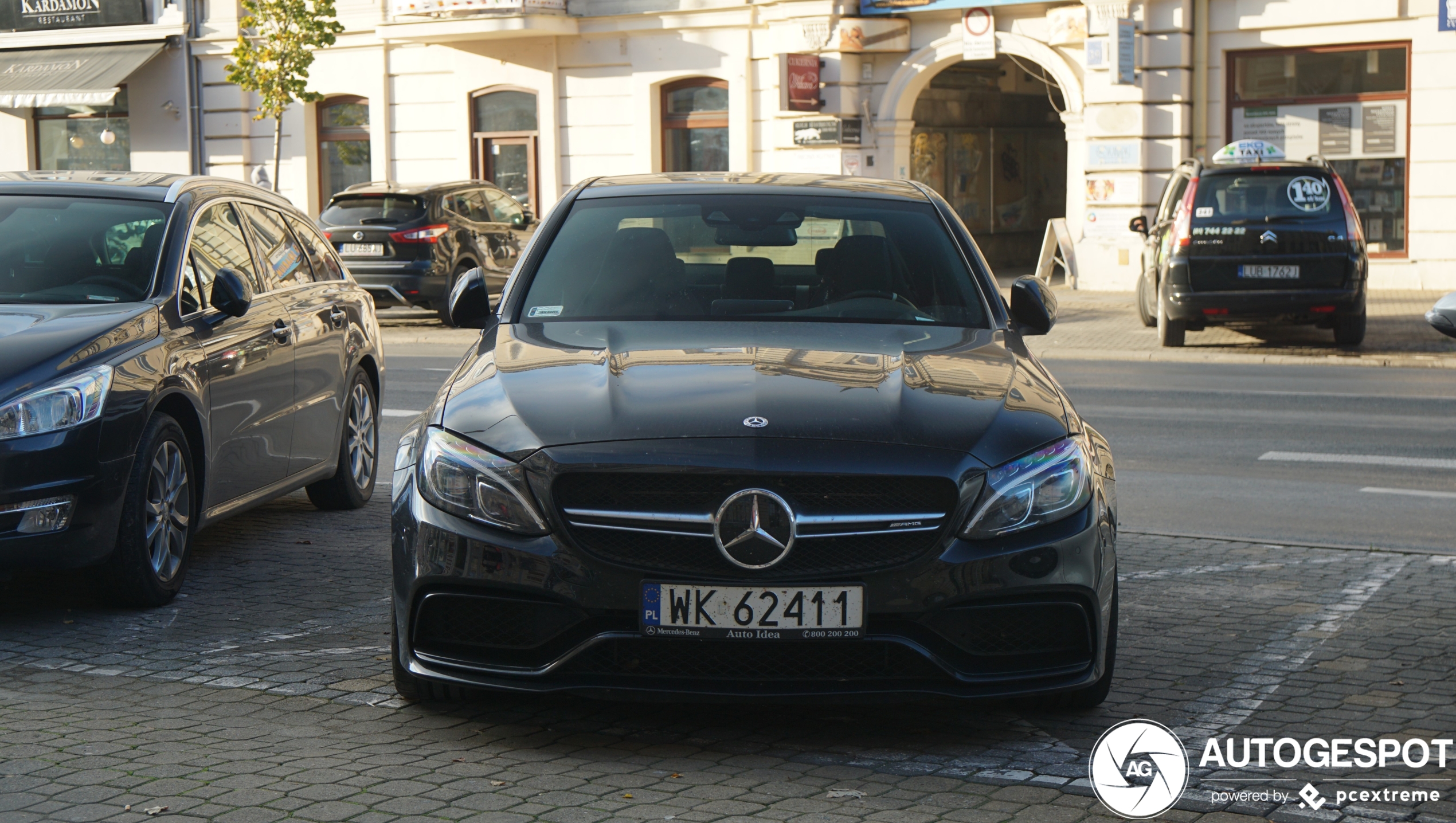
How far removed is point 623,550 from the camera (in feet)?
14.4

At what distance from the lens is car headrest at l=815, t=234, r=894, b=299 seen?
5.89 metres

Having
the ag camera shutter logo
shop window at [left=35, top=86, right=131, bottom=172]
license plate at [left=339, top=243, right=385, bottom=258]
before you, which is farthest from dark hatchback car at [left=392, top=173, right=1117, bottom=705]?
shop window at [left=35, top=86, right=131, bottom=172]

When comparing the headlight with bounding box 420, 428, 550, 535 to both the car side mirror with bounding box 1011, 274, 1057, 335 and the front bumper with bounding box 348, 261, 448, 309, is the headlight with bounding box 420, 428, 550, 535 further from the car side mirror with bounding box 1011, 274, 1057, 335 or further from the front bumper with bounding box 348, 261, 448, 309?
the front bumper with bounding box 348, 261, 448, 309

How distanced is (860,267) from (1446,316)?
1967mm

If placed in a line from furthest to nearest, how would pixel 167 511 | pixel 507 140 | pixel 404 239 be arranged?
pixel 507 140, pixel 404 239, pixel 167 511

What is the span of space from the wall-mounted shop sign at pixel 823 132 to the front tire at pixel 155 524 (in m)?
20.8

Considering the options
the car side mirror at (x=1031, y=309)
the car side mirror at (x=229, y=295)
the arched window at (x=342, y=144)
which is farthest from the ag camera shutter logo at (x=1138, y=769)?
the arched window at (x=342, y=144)

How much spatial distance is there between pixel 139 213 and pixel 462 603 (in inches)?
131

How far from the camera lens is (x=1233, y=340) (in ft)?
63.0

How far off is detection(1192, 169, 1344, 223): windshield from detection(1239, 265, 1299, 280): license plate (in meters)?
0.46

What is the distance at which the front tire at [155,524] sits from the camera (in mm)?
6207

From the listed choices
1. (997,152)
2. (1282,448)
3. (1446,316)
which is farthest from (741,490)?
(997,152)

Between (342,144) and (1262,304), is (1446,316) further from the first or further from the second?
(342,144)

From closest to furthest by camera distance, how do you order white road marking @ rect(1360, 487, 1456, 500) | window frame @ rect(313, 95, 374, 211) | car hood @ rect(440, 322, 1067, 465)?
car hood @ rect(440, 322, 1067, 465) < white road marking @ rect(1360, 487, 1456, 500) < window frame @ rect(313, 95, 374, 211)
